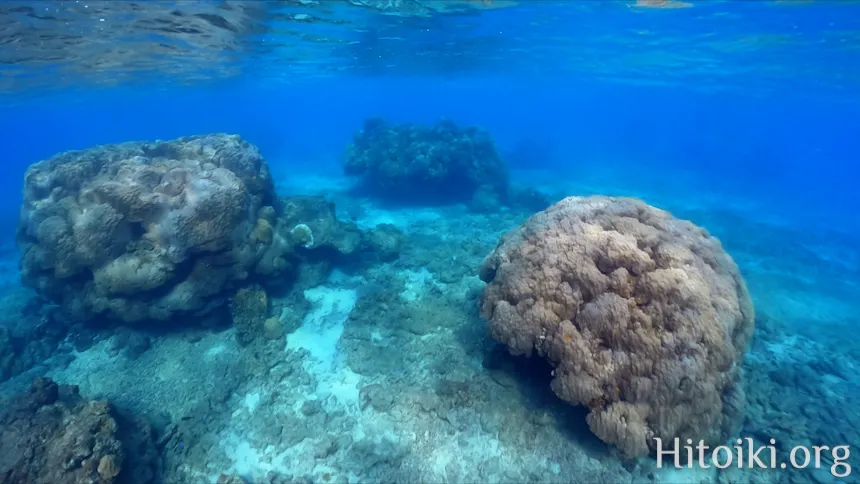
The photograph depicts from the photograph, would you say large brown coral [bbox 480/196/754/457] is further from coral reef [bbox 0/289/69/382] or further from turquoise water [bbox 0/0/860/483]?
coral reef [bbox 0/289/69/382]

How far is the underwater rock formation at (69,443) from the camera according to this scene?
19.4 feet

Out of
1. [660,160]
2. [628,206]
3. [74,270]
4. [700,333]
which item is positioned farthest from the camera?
[660,160]

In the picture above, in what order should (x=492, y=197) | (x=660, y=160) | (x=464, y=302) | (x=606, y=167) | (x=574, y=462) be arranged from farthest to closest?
(x=660, y=160) < (x=606, y=167) < (x=492, y=197) < (x=464, y=302) < (x=574, y=462)

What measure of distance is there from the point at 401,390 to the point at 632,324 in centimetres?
444

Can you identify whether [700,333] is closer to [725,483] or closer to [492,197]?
[725,483]

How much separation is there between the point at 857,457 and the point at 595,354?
4867 mm

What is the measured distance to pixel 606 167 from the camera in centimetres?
3797

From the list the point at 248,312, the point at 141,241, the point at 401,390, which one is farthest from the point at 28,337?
the point at 401,390

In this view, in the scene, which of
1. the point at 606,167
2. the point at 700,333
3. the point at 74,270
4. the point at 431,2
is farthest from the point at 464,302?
the point at 606,167

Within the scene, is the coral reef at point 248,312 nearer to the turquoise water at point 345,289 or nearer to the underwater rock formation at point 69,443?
the turquoise water at point 345,289

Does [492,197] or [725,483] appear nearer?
[725,483]

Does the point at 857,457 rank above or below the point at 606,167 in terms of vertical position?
above

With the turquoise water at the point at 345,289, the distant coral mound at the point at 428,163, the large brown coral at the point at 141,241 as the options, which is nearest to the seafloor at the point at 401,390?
the turquoise water at the point at 345,289

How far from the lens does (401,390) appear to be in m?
7.75
